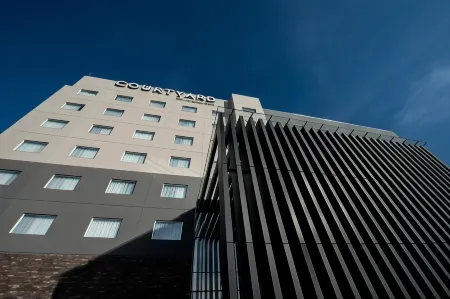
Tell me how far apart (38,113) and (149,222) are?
1569cm

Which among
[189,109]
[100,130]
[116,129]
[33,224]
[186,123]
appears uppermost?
[189,109]

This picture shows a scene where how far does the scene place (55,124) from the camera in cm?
1962

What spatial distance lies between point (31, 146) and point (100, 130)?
5.05 m

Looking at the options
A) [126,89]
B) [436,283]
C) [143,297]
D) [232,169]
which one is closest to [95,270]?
[143,297]

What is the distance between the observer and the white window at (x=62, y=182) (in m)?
14.7

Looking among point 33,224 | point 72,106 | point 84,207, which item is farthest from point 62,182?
point 72,106

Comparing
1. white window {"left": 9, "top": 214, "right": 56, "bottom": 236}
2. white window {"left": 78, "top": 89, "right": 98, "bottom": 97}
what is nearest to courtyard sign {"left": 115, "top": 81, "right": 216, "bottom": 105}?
white window {"left": 78, "top": 89, "right": 98, "bottom": 97}

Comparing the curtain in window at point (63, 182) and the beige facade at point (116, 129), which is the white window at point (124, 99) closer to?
the beige facade at point (116, 129)

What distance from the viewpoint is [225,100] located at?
29938 millimetres

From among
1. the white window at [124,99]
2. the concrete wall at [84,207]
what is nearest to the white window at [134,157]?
the concrete wall at [84,207]

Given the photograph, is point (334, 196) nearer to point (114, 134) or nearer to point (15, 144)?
point (114, 134)

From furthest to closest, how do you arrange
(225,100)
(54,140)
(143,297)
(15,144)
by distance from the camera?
(225,100)
(54,140)
(15,144)
(143,297)

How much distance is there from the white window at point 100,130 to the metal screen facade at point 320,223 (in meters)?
13.0

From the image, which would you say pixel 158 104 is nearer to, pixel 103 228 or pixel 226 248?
pixel 103 228
